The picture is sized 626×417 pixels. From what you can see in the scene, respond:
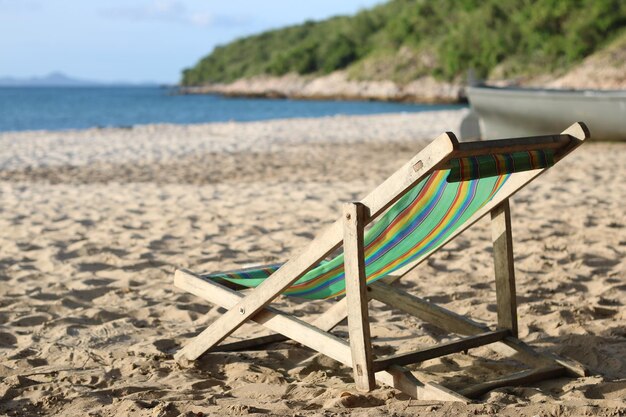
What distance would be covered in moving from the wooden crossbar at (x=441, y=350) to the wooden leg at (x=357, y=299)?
59 mm

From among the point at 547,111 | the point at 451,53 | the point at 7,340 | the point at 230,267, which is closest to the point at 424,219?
the point at 7,340

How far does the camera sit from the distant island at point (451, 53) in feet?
134

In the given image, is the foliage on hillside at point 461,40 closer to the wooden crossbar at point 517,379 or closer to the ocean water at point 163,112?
the ocean water at point 163,112

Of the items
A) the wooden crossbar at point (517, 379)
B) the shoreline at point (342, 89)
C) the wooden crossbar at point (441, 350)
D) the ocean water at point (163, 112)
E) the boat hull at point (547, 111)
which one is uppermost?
the shoreline at point (342, 89)

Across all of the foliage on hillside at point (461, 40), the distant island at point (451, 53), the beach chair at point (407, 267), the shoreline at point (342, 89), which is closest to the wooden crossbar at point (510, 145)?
the beach chair at point (407, 267)

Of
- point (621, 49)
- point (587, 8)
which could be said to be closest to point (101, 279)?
point (621, 49)

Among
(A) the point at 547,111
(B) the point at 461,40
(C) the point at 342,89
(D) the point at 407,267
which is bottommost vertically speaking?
(D) the point at 407,267

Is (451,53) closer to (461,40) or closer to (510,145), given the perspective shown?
(461,40)

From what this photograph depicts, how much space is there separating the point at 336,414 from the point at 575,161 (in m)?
7.69

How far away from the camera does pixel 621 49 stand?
36.2 meters

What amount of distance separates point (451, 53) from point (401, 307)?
4843 centimetres

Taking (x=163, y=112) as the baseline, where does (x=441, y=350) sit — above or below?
below

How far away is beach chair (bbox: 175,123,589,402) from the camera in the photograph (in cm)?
222

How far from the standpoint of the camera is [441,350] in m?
2.65
